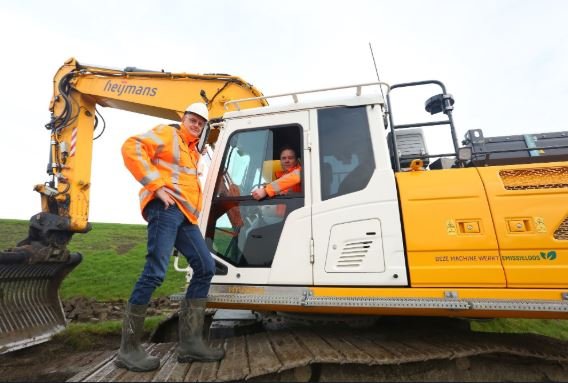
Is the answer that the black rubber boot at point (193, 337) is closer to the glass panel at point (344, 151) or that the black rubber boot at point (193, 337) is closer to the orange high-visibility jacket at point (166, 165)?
the orange high-visibility jacket at point (166, 165)

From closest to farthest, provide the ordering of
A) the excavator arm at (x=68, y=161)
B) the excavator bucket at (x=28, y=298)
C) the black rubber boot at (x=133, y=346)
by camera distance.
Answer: the black rubber boot at (x=133, y=346) < the excavator bucket at (x=28, y=298) < the excavator arm at (x=68, y=161)

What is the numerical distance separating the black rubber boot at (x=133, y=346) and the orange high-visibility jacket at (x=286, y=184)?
4.81ft

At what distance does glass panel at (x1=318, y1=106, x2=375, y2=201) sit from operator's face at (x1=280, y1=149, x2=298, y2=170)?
334 mm

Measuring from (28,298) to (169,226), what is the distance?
10.5 ft

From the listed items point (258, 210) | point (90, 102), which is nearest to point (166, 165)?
point (258, 210)

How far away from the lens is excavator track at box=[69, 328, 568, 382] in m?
2.60

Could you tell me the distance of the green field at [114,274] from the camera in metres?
6.56

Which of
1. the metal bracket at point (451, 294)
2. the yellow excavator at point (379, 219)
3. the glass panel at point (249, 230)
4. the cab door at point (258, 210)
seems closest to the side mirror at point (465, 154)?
the yellow excavator at point (379, 219)

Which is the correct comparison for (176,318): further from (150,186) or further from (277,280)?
(150,186)

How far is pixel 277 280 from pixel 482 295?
1.64 meters

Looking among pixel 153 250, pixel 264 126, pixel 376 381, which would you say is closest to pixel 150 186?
pixel 153 250

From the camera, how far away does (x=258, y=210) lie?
3459 mm

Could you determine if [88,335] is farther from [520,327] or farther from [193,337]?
[520,327]

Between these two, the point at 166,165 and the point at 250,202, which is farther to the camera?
the point at 250,202
